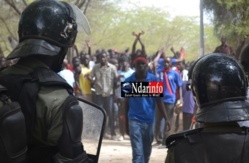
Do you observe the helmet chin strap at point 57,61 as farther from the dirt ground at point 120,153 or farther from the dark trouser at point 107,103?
the dark trouser at point 107,103

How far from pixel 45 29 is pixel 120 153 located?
643cm

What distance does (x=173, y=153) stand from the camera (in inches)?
85.4

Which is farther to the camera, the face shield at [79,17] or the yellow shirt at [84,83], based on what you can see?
the yellow shirt at [84,83]

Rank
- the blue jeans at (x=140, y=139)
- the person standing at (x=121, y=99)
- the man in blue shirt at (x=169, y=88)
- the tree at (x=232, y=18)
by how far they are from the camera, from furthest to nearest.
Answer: the tree at (x=232, y=18), the person standing at (x=121, y=99), the man in blue shirt at (x=169, y=88), the blue jeans at (x=140, y=139)

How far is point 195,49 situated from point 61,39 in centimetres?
4220

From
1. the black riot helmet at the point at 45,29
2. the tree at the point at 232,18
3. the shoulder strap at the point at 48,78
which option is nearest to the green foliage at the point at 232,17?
the tree at the point at 232,18

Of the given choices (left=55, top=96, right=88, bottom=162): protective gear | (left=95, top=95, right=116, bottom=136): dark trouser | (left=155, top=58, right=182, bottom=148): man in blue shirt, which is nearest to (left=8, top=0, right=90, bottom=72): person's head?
(left=55, top=96, right=88, bottom=162): protective gear

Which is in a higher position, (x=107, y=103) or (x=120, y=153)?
(x=107, y=103)

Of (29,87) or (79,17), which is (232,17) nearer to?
(79,17)

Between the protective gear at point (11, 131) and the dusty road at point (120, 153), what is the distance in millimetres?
5912

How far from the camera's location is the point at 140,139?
602cm

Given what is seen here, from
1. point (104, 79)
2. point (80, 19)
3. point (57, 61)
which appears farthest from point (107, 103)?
point (57, 61)

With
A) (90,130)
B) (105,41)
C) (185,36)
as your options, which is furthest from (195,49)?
Result: (90,130)

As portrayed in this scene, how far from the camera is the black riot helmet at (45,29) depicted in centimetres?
236
